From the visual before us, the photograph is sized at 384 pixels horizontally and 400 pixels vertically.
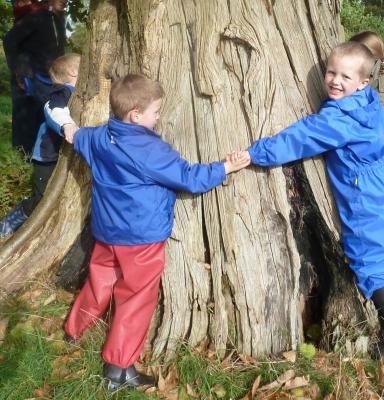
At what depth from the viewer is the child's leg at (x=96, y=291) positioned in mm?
3000

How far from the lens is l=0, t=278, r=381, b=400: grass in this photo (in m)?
2.73

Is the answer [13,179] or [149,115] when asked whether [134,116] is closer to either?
[149,115]

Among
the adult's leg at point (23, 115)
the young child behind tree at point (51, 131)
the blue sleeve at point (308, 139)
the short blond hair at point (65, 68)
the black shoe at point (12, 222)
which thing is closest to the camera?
the blue sleeve at point (308, 139)

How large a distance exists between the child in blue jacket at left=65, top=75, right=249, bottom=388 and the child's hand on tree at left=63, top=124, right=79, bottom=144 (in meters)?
0.15

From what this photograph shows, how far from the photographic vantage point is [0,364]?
9.82ft

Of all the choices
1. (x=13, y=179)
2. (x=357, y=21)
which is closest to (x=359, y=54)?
(x=13, y=179)

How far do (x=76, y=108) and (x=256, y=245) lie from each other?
5.05ft

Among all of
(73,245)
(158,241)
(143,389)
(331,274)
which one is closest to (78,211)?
(73,245)

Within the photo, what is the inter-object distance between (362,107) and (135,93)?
120 cm

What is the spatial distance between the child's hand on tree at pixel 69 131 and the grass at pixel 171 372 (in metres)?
1.17

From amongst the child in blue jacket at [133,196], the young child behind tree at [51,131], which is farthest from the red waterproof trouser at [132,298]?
the young child behind tree at [51,131]

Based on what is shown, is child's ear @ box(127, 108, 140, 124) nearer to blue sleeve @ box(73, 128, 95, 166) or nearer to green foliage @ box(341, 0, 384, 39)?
blue sleeve @ box(73, 128, 95, 166)

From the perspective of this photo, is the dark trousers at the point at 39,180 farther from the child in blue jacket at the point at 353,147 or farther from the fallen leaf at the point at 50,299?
the child in blue jacket at the point at 353,147

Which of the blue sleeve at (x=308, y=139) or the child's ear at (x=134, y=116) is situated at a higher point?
the child's ear at (x=134, y=116)
